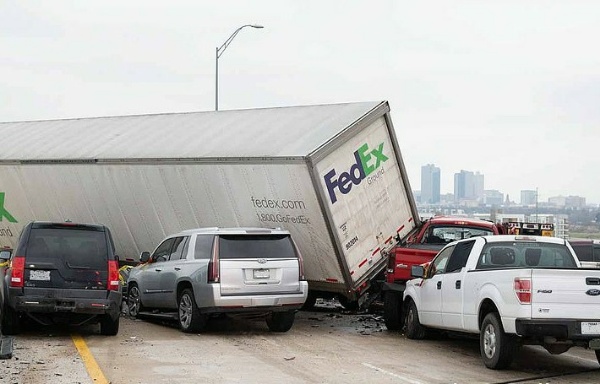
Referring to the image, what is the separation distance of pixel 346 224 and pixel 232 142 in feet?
10.9

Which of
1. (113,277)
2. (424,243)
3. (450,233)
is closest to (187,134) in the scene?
(424,243)

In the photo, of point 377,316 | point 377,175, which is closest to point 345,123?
point 377,175

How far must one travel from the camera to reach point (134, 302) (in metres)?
18.6

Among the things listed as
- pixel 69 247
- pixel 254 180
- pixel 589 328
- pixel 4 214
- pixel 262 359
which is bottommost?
pixel 262 359

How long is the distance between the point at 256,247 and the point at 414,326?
2.83m

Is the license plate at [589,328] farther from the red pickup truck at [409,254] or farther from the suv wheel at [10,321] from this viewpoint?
the suv wheel at [10,321]

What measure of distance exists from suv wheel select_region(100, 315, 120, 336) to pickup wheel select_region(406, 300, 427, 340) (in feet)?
15.2

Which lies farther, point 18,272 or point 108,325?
point 108,325

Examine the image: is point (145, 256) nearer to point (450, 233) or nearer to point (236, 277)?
point (236, 277)

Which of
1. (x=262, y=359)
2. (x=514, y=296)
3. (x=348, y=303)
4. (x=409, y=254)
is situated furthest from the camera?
(x=348, y=303)

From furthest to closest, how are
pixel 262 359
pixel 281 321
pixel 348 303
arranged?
pixel 348 303, pixel 281 321, pixel 262 359

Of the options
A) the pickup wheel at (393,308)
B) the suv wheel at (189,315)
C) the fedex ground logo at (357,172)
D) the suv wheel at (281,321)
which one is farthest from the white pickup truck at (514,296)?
the suv wheel at (189,315)

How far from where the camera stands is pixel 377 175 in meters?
18.1

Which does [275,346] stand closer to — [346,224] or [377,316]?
[346,224]
